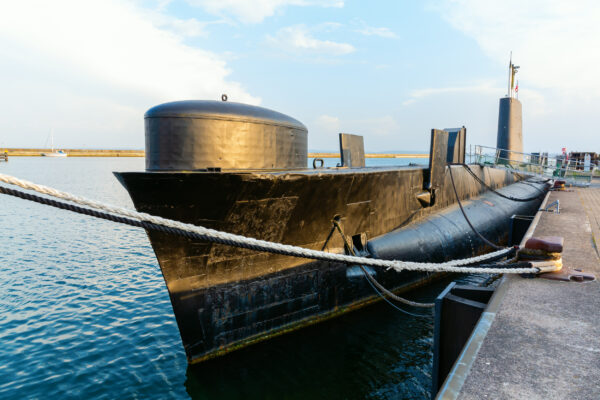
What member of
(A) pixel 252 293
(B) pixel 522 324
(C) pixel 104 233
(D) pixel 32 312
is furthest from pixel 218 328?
(C) pixel 104 233

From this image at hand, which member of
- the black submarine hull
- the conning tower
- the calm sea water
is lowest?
the calm sea water

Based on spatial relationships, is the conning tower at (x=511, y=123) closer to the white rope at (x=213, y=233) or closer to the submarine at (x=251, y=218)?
the submarine at (x=251, y=218)

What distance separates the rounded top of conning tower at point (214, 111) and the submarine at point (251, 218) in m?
0.02

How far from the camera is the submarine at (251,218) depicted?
5.19 meters

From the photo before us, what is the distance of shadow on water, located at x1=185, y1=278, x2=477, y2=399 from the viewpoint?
520 centimetres

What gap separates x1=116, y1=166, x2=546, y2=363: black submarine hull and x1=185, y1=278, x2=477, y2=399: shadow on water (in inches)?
9.5

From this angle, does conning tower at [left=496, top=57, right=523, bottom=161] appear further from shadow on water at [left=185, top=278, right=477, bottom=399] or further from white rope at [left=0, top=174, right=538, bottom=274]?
white rope at [left=0, top=174, right=538, bottom=274]

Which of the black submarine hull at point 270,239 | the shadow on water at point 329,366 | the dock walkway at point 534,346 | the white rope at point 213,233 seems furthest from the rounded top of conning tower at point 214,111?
the dock walkway at point 534,346

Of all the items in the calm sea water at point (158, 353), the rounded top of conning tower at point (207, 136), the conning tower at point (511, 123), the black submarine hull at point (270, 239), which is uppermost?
the conning tower at point (511, 123)

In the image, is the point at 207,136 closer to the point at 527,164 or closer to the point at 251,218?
the point at 251,218

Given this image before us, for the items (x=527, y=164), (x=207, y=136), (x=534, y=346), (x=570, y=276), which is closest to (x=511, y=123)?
(x=527, y=164)

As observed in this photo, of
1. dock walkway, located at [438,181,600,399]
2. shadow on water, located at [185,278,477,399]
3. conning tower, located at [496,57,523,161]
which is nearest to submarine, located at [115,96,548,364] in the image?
shadow on water, located at [185,278,477,399]

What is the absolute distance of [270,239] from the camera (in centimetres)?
616

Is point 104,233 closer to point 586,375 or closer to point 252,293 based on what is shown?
point 252,293
